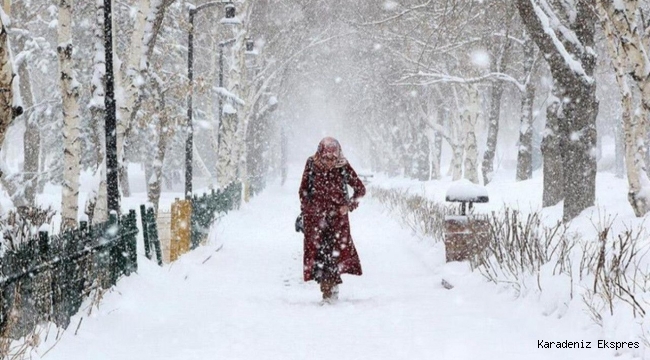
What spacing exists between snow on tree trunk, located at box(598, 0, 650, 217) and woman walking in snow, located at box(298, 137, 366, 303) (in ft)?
12.9

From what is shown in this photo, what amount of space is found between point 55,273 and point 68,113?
5.15m

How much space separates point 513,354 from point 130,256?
4.83 m

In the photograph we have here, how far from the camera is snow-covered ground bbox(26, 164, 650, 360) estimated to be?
491 centimetres

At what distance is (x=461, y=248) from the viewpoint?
8656mm

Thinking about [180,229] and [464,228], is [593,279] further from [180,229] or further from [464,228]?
[180,229]

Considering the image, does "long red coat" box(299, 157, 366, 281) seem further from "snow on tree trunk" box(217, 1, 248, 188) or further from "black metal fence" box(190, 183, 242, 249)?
"snow on tree trunk" box(217, 1, 248, 188)

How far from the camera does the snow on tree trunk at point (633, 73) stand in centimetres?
798

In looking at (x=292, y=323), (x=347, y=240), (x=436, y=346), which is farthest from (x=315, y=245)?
(x=436, y=346)

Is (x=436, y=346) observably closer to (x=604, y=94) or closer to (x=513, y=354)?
(x=513, y=354)

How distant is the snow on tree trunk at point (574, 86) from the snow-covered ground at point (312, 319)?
26.7 inches

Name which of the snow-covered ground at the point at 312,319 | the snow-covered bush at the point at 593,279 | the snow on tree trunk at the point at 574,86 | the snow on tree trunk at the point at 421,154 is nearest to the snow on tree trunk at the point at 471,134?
the snow on tree trunk at the point at 421,154

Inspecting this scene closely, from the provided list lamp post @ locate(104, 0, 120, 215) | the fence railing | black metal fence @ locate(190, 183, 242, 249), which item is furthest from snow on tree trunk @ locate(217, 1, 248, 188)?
the fence railing

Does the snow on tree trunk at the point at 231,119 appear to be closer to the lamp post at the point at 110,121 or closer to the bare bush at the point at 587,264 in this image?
the lamp post at the point at 110,121

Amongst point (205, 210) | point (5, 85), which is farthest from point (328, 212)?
point (205, 210)
